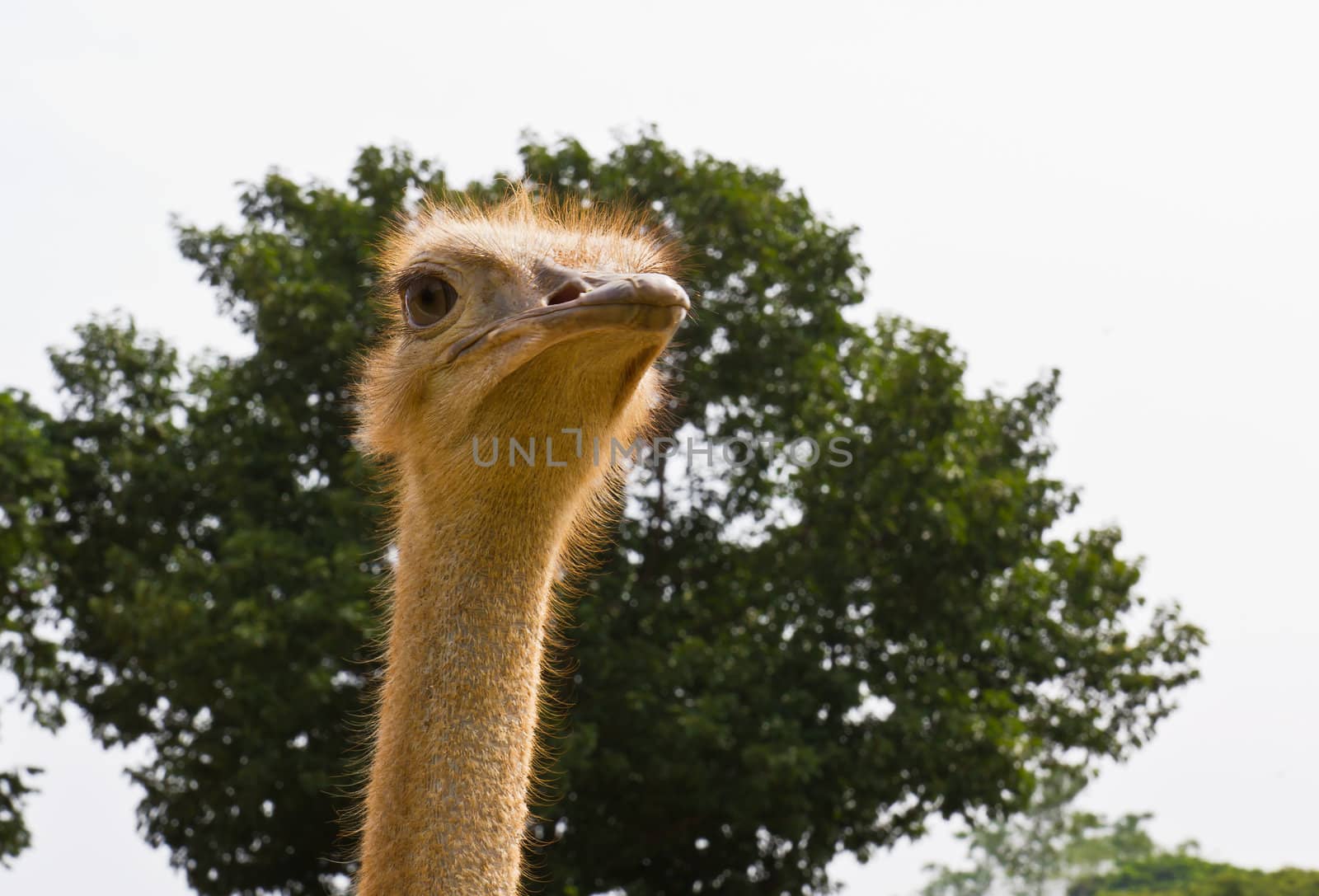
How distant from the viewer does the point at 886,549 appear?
11.6 meters

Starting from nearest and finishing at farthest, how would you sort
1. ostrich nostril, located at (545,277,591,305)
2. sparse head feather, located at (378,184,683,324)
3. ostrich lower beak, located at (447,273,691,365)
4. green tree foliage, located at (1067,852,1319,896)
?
1. ostrich lower beak, located at (447,273,691,365)
2. ostrich nostril, located at (545,277,591,305)
3. sparse head feather, located at (378,184,683,324)
4. green tree foliage, located at (1067,852,1319,896)

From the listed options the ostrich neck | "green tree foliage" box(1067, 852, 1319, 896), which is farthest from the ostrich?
"green tree foliage" box(1067, 852, 1319, 896)

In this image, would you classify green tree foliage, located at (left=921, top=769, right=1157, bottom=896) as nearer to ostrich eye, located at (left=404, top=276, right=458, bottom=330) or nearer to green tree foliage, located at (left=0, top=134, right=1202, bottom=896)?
→ green tree foliage, located at (left=0, top=134, right=1202, bottom=896)

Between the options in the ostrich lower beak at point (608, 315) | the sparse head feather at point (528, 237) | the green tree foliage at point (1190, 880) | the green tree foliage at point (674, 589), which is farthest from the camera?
the green tree foliage at point (1190, 880)

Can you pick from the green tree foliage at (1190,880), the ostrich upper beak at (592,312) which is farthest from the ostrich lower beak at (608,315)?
the green tree foliage at (1190,880)

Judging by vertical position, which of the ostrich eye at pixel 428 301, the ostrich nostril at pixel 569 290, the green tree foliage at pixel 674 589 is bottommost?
the ostrich nostril at pixel 569 290

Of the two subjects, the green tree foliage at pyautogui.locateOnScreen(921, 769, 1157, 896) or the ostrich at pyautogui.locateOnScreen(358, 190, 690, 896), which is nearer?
the ostrich at pyautogui.locateOnScreen(358, 190, 690, 896)

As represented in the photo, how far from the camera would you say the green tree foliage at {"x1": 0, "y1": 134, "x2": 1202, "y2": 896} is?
1059 centimetres

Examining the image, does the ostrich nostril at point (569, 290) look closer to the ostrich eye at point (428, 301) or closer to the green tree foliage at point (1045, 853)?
the ostrich eye at point (428, 301)

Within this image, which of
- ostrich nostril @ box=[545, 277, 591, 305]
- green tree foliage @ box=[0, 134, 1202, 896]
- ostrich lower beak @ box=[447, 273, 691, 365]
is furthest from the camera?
green tree foliage @ box=[0, 134, 1202, 896]

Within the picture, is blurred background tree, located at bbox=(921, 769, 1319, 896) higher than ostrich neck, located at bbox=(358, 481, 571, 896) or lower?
higher

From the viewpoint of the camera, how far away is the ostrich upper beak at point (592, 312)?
2104mm

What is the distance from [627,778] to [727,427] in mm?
2934

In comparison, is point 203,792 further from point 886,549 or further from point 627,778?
point 886,549
